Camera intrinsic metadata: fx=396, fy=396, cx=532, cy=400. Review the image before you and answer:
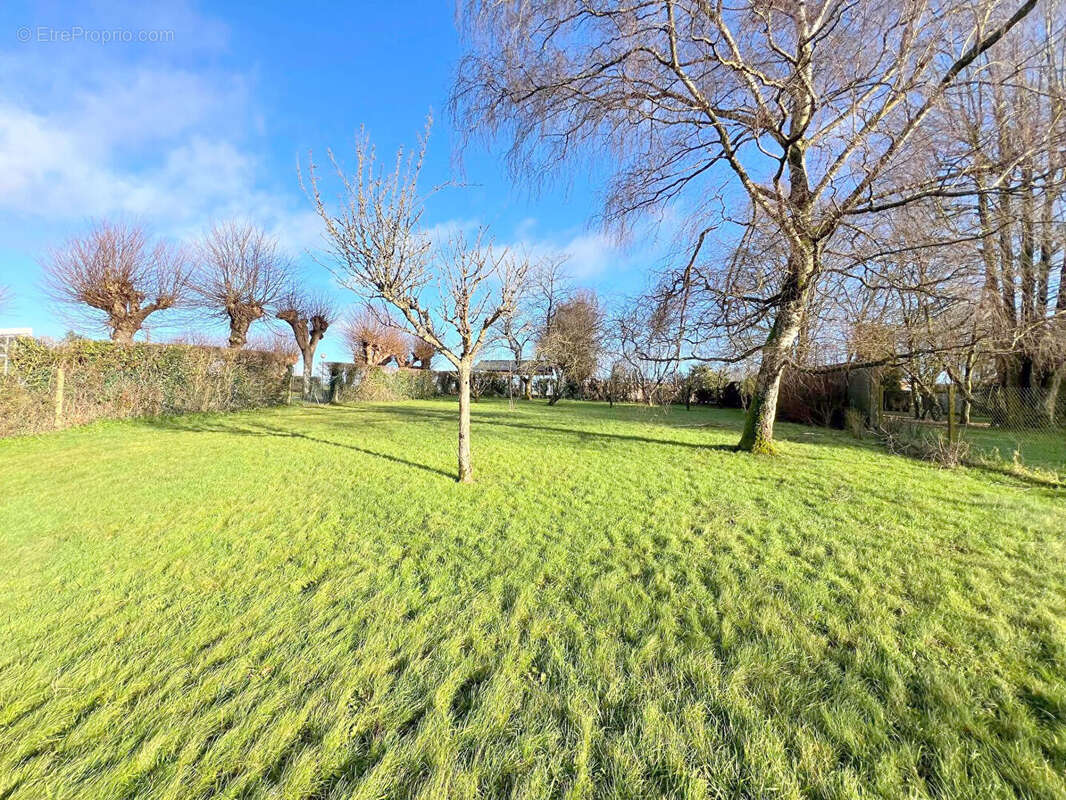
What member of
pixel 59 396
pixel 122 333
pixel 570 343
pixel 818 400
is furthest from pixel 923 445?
pixel 122 333

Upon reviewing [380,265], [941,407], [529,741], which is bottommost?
[529,741]

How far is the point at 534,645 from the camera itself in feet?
7.35

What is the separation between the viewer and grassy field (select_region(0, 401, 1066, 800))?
1.52 metres

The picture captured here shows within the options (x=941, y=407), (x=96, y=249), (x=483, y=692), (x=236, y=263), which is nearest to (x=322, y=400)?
(x=236, y=263)

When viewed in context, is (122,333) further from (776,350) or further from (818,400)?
(818,400)

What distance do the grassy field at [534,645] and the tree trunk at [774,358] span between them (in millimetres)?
2348

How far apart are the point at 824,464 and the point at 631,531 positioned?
4.43 meters

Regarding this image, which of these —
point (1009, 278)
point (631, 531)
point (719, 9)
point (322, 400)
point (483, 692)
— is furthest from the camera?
point (322, 400)

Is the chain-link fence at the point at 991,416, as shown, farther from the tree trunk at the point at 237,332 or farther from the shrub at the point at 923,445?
the tree trunk at the point at 237,332

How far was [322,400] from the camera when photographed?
1986 centimetres

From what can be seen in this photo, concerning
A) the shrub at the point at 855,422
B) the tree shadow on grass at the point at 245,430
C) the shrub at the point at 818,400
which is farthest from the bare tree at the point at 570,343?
the tree shadow on grass at the point at 245,430

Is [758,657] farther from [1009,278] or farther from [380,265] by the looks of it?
[1009,278]

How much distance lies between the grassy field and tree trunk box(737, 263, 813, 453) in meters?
2.35

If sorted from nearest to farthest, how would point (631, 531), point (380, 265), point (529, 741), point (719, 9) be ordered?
1. point (529, 741)
2. point (631, 531)
3. point (719, 9)
4. point (380, 265)
